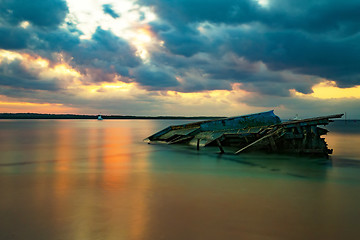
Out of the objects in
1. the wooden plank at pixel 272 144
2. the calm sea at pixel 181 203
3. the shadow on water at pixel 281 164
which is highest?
the wooden plank at pixel 272 144

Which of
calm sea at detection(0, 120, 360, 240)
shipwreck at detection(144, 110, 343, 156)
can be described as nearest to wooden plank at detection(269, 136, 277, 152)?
shipwreck at detection(144, 110, 343, 156)

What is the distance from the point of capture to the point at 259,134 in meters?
15.5

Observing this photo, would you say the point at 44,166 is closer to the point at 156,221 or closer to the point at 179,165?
the point at 179,165

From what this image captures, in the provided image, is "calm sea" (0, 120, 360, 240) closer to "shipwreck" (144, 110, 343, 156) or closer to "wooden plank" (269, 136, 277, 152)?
"wooden plank" (269, 136, 277, 152)

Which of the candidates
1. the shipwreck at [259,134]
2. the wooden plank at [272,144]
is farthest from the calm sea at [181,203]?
the shipwreck at [259,134]

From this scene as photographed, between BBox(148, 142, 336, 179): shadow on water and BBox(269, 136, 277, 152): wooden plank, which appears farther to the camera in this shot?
BBox(269, 136, 277, 152): wooden plank

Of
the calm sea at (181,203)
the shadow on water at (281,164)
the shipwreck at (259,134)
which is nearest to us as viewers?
the calm sea at (181,203)

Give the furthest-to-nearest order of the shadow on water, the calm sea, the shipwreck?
the shipwreck
the shadow on water
the calm sea

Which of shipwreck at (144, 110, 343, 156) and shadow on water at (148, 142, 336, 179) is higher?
shipwreck at (144, 110, 343, 156)

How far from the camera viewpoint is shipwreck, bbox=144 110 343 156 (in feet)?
46.7

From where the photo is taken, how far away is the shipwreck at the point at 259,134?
46.7 feet

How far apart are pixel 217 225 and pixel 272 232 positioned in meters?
1.02

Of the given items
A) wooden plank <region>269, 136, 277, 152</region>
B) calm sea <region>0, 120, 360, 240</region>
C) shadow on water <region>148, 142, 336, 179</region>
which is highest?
wooden plank <region>269, 136, 277, 152</region>

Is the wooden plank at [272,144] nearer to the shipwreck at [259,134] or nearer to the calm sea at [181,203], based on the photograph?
the shipwreck at [259,134]
